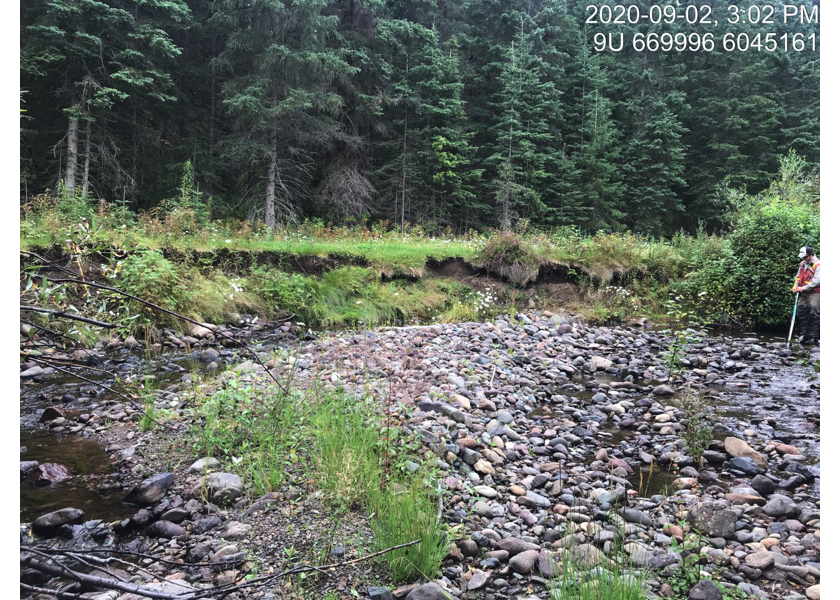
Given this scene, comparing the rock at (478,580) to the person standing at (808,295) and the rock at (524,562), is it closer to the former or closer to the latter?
the rock at (524,562)

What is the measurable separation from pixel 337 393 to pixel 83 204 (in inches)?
355

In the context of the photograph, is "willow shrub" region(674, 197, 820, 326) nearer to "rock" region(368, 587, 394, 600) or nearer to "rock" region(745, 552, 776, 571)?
"rock" region(745, 552, 776, 571)

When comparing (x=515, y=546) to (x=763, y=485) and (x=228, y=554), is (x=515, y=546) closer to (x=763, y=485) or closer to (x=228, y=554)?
(x=228, y=554)

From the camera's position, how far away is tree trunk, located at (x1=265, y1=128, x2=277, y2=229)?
15.5m

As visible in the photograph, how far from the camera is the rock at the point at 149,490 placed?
2844 mm

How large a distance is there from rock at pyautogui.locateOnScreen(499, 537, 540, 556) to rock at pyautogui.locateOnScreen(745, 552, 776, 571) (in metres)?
1.07

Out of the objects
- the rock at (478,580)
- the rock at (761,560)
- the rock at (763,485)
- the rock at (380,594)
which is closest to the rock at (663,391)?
the rock at (763,485)

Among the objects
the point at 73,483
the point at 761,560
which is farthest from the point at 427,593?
the point at 73,483

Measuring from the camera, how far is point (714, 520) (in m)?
2.71

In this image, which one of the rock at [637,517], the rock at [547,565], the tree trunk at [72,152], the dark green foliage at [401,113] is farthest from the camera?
the dark green foliage at [401,113]

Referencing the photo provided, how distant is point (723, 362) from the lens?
22.7 feet

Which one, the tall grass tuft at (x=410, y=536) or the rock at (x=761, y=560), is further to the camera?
the rock at (x=761, y=560)
